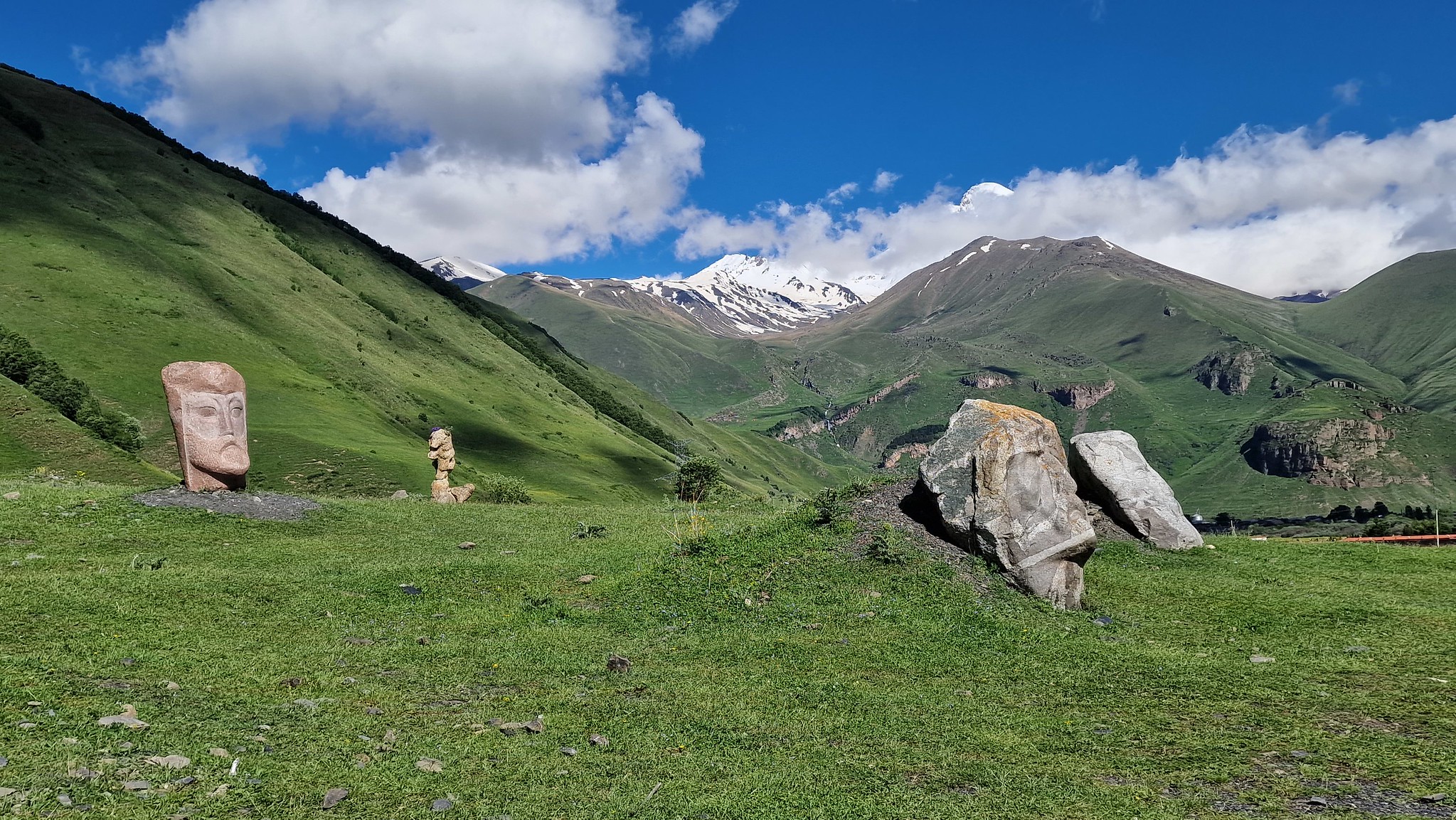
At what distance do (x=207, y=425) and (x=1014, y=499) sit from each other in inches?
1094

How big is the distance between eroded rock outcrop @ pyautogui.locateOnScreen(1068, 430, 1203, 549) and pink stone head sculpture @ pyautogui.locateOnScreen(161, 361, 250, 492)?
102ft

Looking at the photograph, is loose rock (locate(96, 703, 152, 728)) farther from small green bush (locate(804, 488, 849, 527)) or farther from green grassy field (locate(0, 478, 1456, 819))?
small green bush (locate(804, 488, 849, 527))

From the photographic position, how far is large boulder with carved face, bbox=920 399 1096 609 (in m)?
20.6

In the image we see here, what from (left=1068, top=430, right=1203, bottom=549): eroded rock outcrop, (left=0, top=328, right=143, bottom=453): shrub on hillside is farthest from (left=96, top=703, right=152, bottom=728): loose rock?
(left=0, top=328, right=143, bottom=453): shrub on hillside

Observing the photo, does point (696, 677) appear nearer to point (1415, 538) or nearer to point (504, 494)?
point (504, 494)

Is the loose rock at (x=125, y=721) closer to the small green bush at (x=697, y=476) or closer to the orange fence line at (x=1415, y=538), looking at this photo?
the orange fence line at (x=1415, y=538)

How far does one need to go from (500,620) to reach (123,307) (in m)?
79.4

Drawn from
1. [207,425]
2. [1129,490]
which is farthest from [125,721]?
[1129,490]

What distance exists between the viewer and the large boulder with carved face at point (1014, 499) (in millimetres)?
20562

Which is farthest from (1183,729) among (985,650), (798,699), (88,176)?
(88,176)

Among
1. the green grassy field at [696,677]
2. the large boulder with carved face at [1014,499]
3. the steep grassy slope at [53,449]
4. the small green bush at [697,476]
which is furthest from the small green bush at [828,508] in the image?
the small green bush at [697,476]

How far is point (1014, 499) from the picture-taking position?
21484 mm

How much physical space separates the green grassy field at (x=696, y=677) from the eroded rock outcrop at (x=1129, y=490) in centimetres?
235

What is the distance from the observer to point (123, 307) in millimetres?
75062
